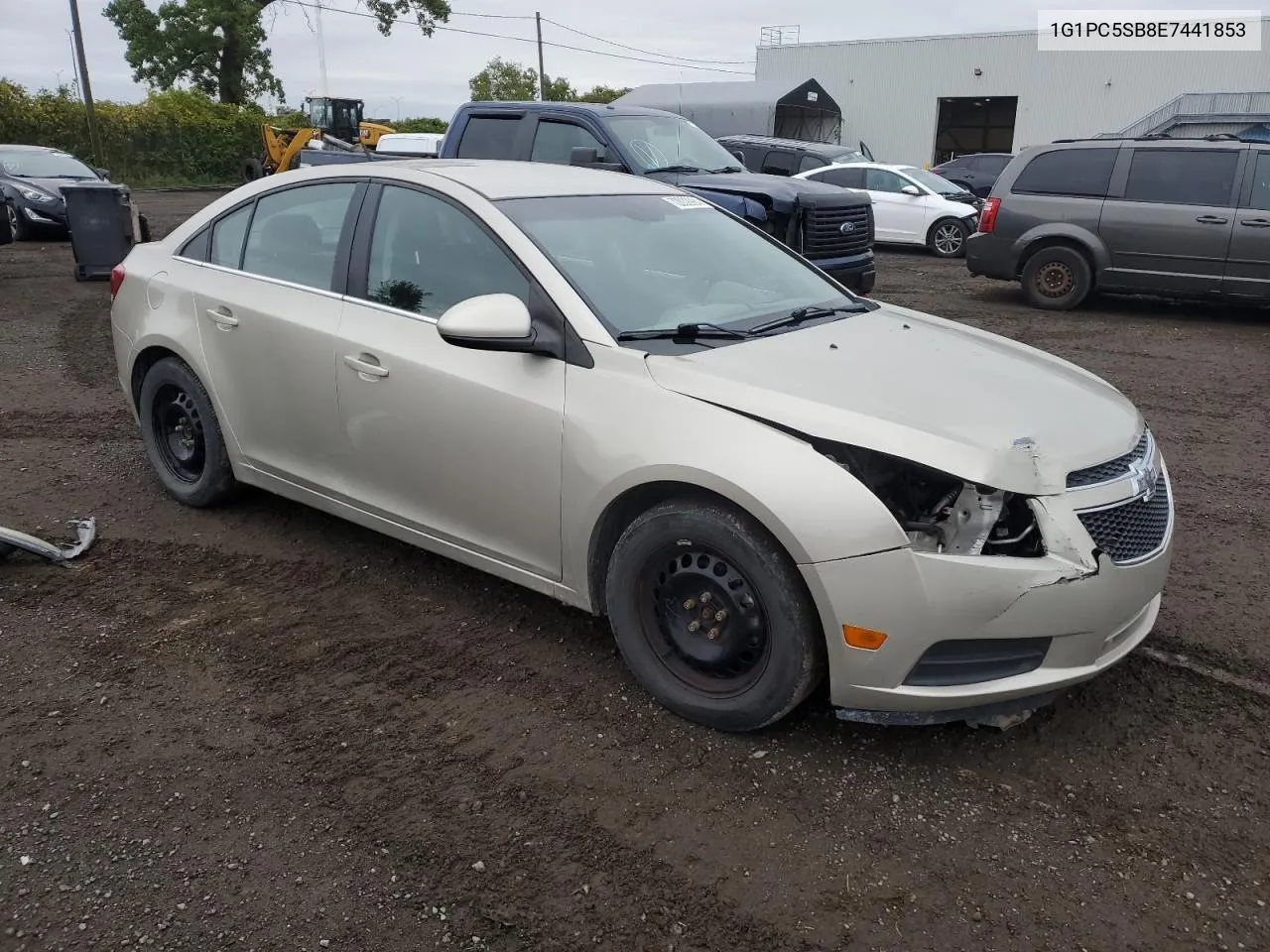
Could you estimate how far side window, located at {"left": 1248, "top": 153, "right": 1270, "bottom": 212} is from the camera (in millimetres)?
9758

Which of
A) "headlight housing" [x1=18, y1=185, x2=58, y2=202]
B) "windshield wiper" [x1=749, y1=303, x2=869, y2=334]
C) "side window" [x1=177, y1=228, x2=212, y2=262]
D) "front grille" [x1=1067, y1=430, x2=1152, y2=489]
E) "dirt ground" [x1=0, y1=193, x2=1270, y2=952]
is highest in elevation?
"side window" [x1=177, y1=228, x2=212, y2=262]

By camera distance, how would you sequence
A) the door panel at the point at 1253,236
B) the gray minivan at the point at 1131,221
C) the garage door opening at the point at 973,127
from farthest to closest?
1. the garage door opening at the point at 973,127
2. the gray minivan at the point at 1131,221
3. the door panel at the point at 1253,236

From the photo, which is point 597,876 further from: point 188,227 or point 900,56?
point 900,56

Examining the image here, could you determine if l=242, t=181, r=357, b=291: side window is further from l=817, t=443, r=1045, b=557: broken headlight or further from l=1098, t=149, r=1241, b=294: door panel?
l=1098, t=149, r=1241, b=294: door panel

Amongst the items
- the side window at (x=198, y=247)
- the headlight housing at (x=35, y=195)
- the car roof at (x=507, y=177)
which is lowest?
the headlight housing at (x=35, y=195)

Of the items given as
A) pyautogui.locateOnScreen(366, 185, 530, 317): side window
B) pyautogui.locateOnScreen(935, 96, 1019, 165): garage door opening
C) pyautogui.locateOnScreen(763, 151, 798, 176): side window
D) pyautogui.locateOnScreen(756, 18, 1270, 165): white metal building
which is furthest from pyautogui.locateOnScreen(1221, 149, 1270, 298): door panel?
pyautogui.locateOnScreen(935, 96, 1019, 165): garage door opening

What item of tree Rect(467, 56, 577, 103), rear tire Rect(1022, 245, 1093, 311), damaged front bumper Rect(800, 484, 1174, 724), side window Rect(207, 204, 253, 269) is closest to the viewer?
damaged front bumper Rect(800, 484, 1174, 724)

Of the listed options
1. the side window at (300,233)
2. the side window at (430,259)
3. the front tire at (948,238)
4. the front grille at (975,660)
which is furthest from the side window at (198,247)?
the front tire at (948,238)

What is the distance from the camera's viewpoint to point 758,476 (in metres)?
2.85

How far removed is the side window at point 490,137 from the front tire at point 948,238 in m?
9.10

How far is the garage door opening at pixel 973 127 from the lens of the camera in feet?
126

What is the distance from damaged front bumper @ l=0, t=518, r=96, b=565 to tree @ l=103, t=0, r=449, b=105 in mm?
42035

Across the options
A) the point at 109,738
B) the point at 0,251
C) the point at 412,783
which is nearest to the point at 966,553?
the point at 412,783

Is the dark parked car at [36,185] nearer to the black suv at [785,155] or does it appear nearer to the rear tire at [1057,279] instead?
the black suv at [785,155]
